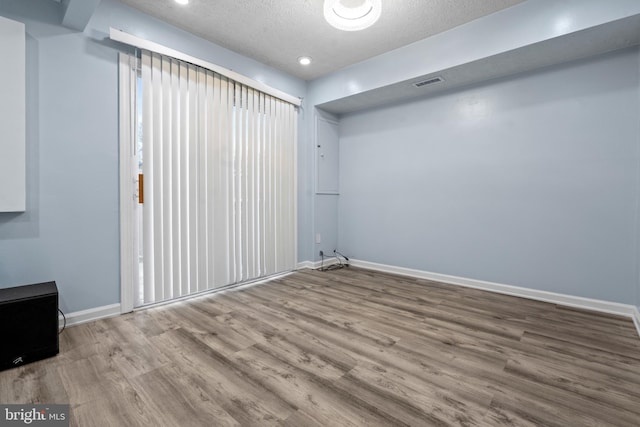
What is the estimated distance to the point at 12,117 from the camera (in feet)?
6.58

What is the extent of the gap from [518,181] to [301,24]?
2.85 metres

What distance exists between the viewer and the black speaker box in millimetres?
1687

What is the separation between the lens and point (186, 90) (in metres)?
2.91

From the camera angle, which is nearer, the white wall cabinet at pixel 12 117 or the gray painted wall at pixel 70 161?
the white wall cabinet at pixel 12 117

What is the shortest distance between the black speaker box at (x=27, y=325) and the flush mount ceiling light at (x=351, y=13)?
9.41 feet

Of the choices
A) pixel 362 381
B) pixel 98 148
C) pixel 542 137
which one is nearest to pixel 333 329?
pixel 362 381

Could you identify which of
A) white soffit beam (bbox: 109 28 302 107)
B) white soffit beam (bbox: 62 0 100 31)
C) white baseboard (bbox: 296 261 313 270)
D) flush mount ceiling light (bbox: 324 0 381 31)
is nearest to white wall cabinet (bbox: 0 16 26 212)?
white soffit beam (bbox: 62 0 100 31)

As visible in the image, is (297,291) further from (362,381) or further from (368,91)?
(368,91)

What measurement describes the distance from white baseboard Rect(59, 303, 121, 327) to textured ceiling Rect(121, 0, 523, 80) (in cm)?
269

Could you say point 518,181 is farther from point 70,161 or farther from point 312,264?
point 70,161

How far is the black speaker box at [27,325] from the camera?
66.4 inches

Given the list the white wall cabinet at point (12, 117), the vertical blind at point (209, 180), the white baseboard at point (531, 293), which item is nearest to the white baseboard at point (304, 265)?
the vertical blind at point (209, 180)

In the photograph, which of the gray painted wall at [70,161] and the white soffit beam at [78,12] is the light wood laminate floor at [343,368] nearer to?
the gray painted wall at [70,161]

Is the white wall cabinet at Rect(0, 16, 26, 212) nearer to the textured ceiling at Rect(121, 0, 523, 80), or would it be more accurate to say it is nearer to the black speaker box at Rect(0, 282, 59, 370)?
the black speaker box at Rect(0, 282, 59, 370)
